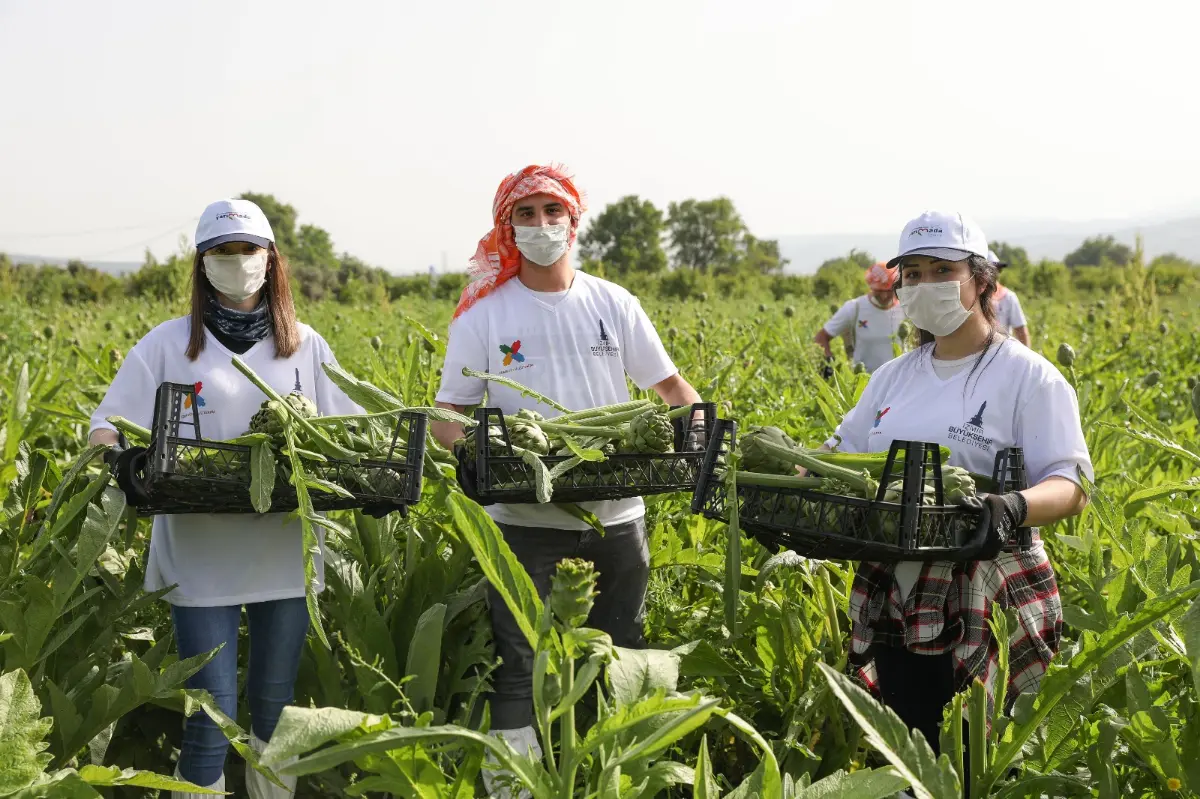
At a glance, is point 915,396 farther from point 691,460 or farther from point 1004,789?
point 1004,789

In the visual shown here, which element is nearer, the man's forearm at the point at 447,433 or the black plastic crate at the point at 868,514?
the black plastic crate at the point at 868,514

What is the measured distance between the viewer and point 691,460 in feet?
7.88

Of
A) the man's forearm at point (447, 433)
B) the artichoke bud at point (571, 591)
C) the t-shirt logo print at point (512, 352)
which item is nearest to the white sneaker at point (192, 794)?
the man's forearm at point (447, 433)

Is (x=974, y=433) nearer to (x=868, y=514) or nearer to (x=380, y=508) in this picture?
(x=868, y=514)

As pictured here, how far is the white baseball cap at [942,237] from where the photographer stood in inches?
93.4

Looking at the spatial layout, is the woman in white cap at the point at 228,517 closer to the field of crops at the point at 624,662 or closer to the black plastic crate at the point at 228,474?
the field of crops at the point at 624,662

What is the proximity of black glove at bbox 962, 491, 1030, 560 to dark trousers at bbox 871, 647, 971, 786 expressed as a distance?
0.46 meters

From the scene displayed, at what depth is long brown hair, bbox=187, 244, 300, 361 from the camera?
2.60 metres

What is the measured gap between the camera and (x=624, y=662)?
1439mm

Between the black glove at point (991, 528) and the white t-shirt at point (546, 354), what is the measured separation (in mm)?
1083

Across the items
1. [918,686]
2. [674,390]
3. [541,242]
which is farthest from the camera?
[674,390]

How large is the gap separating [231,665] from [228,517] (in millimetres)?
357

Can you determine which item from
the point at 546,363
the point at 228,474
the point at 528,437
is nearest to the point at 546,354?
the point at 546,363

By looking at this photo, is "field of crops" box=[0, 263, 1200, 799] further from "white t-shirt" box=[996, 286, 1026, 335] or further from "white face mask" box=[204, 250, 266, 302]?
"white t-shirt" box=[996, 286, 1026, 335]
